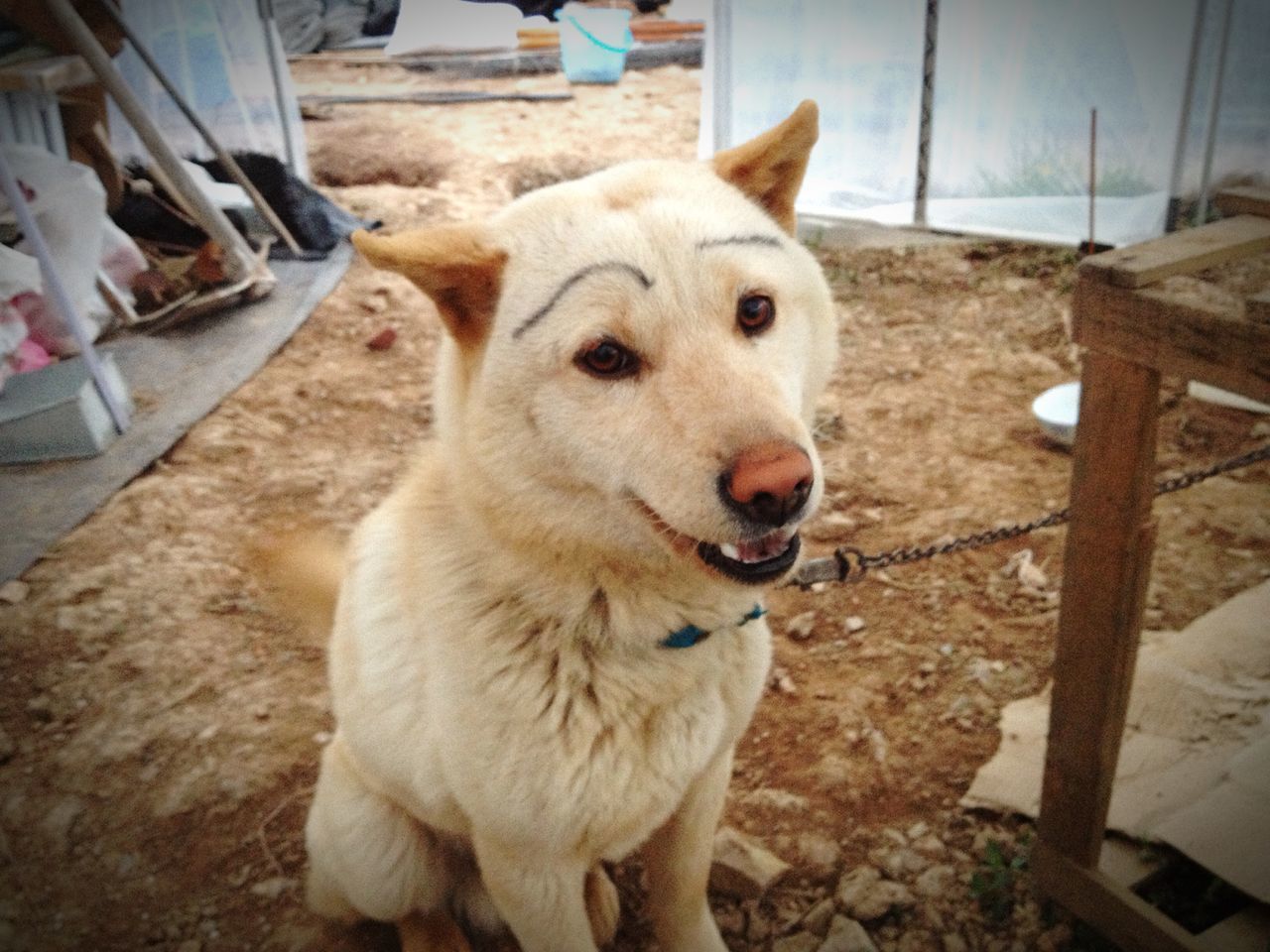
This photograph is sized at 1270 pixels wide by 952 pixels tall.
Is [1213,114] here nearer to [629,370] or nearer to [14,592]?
[629,370]

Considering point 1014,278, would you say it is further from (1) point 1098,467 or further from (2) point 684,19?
(2) point 684,19

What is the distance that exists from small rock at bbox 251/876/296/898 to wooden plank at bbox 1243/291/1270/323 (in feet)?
8.27

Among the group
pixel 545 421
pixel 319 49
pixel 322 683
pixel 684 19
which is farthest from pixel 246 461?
pixel 684 19

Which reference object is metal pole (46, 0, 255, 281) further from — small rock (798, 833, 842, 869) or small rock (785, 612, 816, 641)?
small rock (798, 833, 842, 869)

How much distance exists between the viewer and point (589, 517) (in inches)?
Result: 62.8

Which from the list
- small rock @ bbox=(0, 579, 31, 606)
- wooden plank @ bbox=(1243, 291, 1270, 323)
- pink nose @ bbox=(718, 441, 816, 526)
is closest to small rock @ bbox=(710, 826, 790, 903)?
pink nose @ bbox=(718, 441, 816, 526)

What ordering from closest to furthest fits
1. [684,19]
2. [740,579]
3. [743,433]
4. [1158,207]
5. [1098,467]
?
1. [743,433]
2. [740,579]
3. [1098,467]
4. [1158,207]
5. [684,19]

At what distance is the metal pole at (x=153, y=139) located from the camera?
15.6ft

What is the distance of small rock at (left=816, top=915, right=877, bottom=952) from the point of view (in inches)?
83.7

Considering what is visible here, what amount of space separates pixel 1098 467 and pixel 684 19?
39.5 ft

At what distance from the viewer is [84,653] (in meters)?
3.08

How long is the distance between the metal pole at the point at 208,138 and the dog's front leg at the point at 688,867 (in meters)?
5.29

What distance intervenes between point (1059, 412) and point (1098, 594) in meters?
2.47

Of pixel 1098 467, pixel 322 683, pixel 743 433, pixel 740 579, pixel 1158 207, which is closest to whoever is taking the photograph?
pixel 743 433
